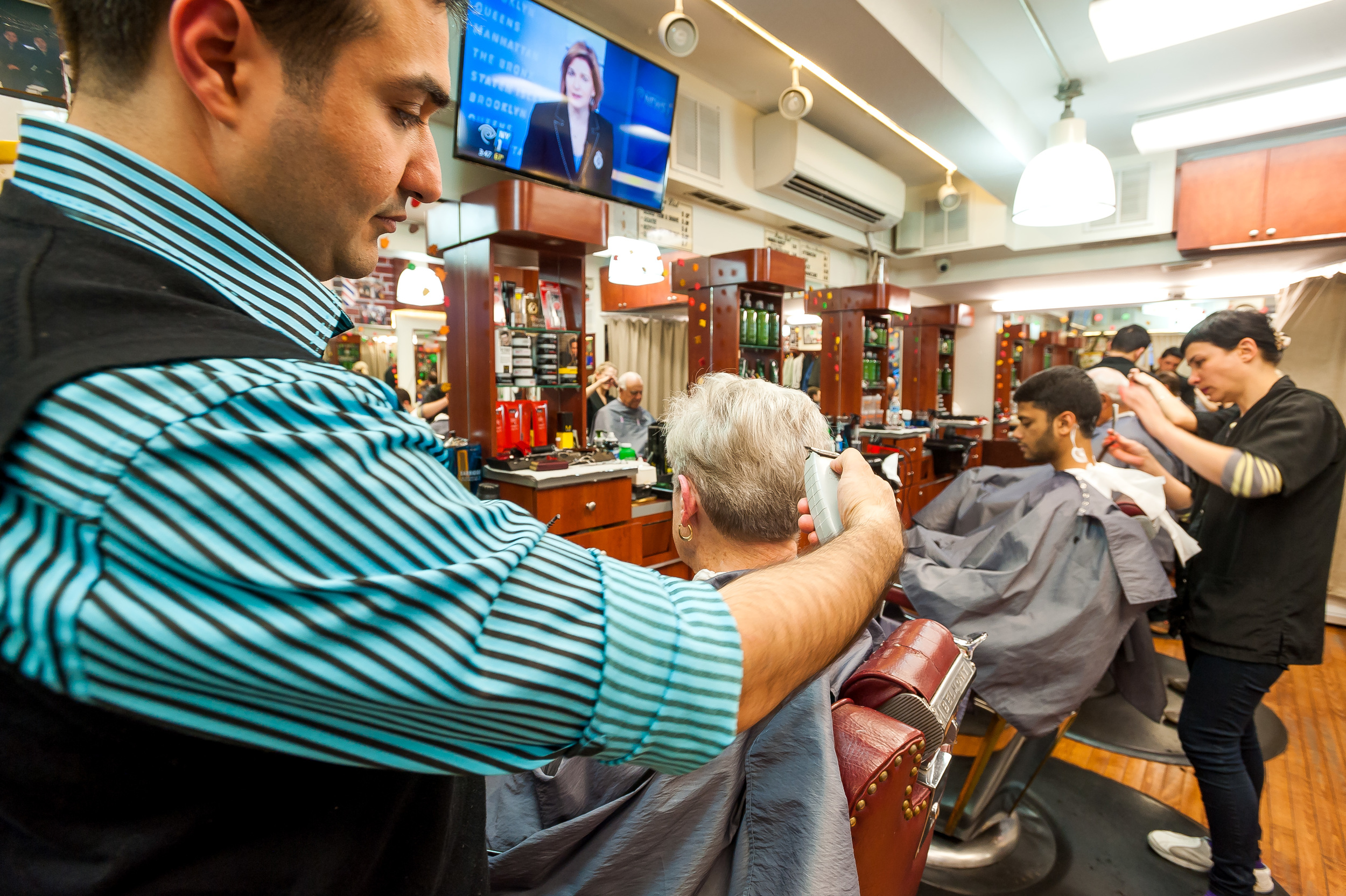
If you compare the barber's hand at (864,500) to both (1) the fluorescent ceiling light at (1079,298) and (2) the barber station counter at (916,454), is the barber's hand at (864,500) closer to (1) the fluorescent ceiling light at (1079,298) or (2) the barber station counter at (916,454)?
(2) the barber station counter at (916,454)

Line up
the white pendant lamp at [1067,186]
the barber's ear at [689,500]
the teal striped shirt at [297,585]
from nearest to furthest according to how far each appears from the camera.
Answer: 1. the teal striped shirt at [297,585]
2. the barber's ear at [689,500]
3. the white pendant lamp at [1067,186]

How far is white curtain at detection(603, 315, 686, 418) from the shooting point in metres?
6.63

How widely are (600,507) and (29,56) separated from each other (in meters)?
3.11

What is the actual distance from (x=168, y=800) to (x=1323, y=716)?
4917mm

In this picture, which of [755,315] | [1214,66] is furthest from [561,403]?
[1214,66]

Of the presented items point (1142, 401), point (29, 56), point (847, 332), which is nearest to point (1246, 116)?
point (847, 332)

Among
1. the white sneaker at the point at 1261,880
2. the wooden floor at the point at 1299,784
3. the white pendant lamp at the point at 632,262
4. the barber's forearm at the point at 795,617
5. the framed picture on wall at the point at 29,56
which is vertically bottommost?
the wooden floor at the point at 1299,784

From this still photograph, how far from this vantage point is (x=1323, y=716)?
325cm

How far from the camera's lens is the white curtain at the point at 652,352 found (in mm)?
6633

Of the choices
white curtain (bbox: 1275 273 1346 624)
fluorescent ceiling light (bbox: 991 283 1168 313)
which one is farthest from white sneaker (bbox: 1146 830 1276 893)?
fluorescent ceiling light (bbox: 991 283 1168 313)

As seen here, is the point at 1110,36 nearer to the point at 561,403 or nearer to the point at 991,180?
the point at 991,180

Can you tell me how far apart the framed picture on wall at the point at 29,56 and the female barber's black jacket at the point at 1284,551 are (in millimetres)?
4647

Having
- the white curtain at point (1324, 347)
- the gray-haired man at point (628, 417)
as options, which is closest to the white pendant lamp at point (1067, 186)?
the white curtain at point (1324, 347)

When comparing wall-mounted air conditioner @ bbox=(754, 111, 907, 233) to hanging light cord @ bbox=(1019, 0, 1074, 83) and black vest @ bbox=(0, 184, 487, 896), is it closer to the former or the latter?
hanging light cord @ bbox=(1019, 0, 1074, 83)
